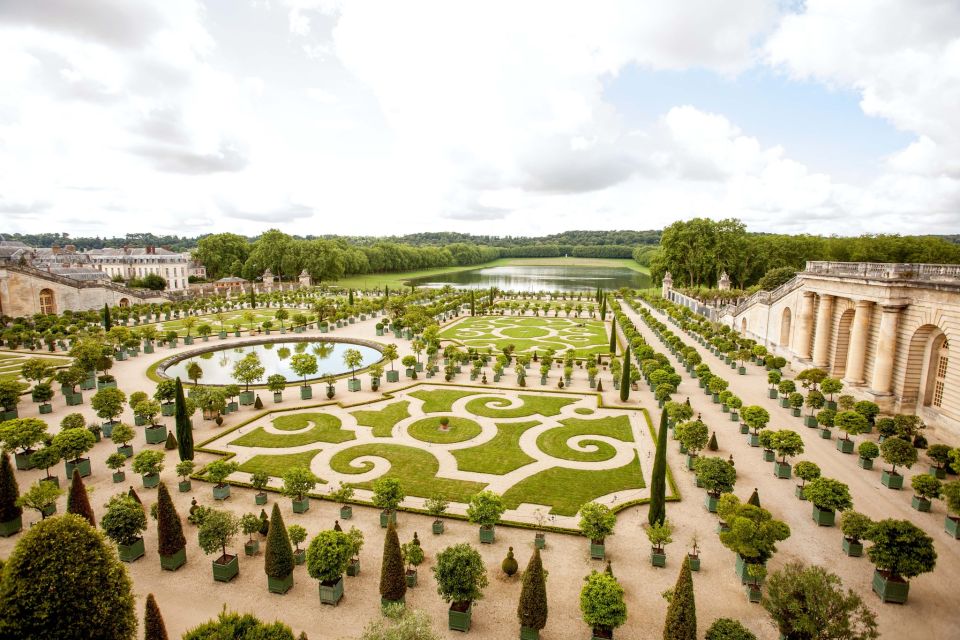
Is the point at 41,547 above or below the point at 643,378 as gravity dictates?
above

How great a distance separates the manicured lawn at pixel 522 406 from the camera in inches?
1257

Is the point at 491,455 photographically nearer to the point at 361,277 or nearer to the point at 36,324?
the point at 36,324

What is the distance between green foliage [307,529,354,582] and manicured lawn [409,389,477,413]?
55.8ft

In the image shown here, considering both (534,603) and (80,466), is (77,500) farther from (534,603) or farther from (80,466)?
(534,603)

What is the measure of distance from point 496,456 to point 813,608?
15.3m

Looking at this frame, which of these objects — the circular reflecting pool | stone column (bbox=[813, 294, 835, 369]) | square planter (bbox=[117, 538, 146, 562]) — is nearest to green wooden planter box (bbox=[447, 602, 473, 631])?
square planter (bbox=[117, 538, 146, 562])

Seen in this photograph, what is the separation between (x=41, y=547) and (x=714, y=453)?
2665cm

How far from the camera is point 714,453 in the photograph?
87.0 feet

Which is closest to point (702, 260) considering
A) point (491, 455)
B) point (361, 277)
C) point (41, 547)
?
point (491, 455)

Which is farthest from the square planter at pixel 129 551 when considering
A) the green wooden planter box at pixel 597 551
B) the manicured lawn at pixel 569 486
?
the green wooden planter box at pixel 597 551

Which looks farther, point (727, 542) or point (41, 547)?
point (727, 542)

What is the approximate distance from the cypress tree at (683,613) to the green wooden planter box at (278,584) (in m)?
10.9

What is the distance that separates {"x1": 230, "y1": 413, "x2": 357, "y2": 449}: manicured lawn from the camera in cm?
2698

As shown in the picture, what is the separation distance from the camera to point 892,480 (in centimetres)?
2250
